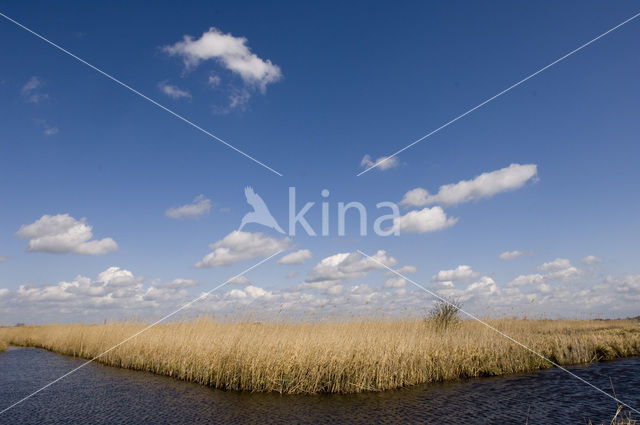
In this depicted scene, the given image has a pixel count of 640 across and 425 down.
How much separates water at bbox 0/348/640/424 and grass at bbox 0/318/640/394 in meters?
0.57

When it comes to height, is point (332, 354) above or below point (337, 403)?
above

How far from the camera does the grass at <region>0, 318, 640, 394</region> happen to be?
11.5 metres

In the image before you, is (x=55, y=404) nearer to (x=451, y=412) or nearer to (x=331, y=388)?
(x=331, y=388)

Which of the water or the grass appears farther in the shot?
the grass

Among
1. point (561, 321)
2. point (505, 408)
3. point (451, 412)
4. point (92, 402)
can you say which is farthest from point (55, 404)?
point (561, 321)

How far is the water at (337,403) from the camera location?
8.94 m

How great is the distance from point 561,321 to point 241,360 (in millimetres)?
30574

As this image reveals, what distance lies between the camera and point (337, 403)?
10.1 meters

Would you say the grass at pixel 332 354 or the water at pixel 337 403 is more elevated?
the grass at pixel 332 354

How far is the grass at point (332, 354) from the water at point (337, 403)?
0.57 meters

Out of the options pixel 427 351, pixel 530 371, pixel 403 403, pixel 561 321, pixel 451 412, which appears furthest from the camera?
pixel 561 321

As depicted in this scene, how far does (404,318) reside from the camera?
1911 centimetres

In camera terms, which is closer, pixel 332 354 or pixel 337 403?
pixel 337 403

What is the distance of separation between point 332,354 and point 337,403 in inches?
70.6
